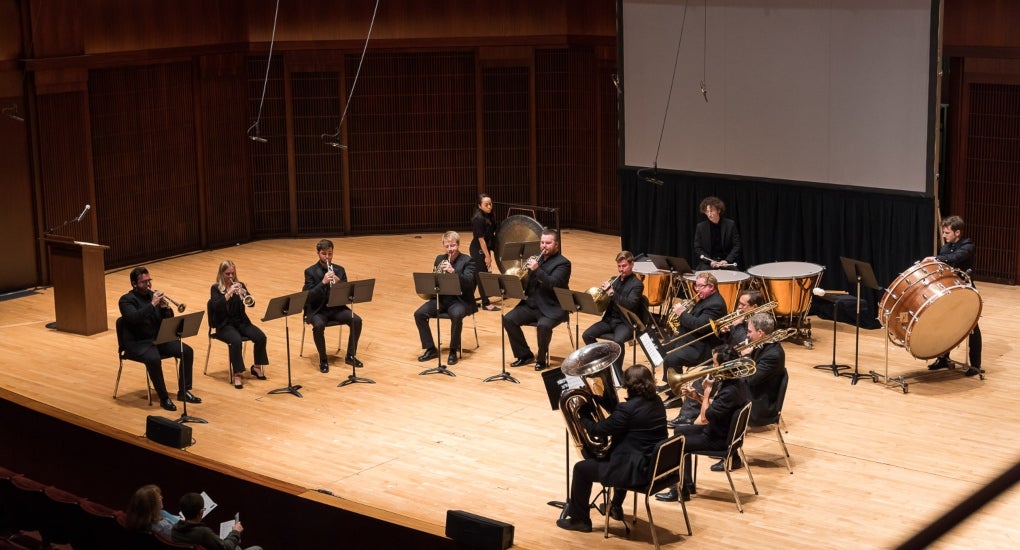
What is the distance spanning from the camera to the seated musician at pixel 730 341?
8.18 meters

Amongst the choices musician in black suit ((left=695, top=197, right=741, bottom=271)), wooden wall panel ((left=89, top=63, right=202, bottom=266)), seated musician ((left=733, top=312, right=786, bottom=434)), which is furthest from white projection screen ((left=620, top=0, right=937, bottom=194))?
wooden wall panel ((left=89, top=63, right=202, bottom=266))

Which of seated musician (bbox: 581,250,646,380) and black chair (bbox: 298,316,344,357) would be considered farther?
black chair (bbox: 298,316,344,357)

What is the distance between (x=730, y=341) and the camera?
28.7 feet

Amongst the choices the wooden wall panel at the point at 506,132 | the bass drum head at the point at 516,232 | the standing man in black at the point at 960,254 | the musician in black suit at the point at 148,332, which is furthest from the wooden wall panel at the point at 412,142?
the standing man in black at the point at 960,254

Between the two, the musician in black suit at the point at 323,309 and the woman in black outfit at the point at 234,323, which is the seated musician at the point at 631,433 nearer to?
the musician in black suit at the point at 323,309

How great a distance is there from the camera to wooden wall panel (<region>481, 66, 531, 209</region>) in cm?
1650

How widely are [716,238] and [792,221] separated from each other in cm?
116

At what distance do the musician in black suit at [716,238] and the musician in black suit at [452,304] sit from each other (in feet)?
7.96

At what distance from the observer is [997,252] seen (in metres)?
13.2

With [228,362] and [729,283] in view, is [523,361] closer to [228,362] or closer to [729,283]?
[729,283]

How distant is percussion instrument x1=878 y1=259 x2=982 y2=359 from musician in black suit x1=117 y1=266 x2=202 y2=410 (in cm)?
590

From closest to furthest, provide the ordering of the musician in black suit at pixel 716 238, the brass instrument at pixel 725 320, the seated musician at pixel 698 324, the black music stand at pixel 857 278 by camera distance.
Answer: the brass instrument at pixel 725 320
the seated musician at pixel 698 324
the black music stand at pixel 857 278
the musician in black suit at pixel 716 238

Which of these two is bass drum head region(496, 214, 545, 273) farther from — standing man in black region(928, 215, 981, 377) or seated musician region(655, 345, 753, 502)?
seated musician region(655, 345, 753, 502)

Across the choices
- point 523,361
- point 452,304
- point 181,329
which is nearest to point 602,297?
point 523,361
